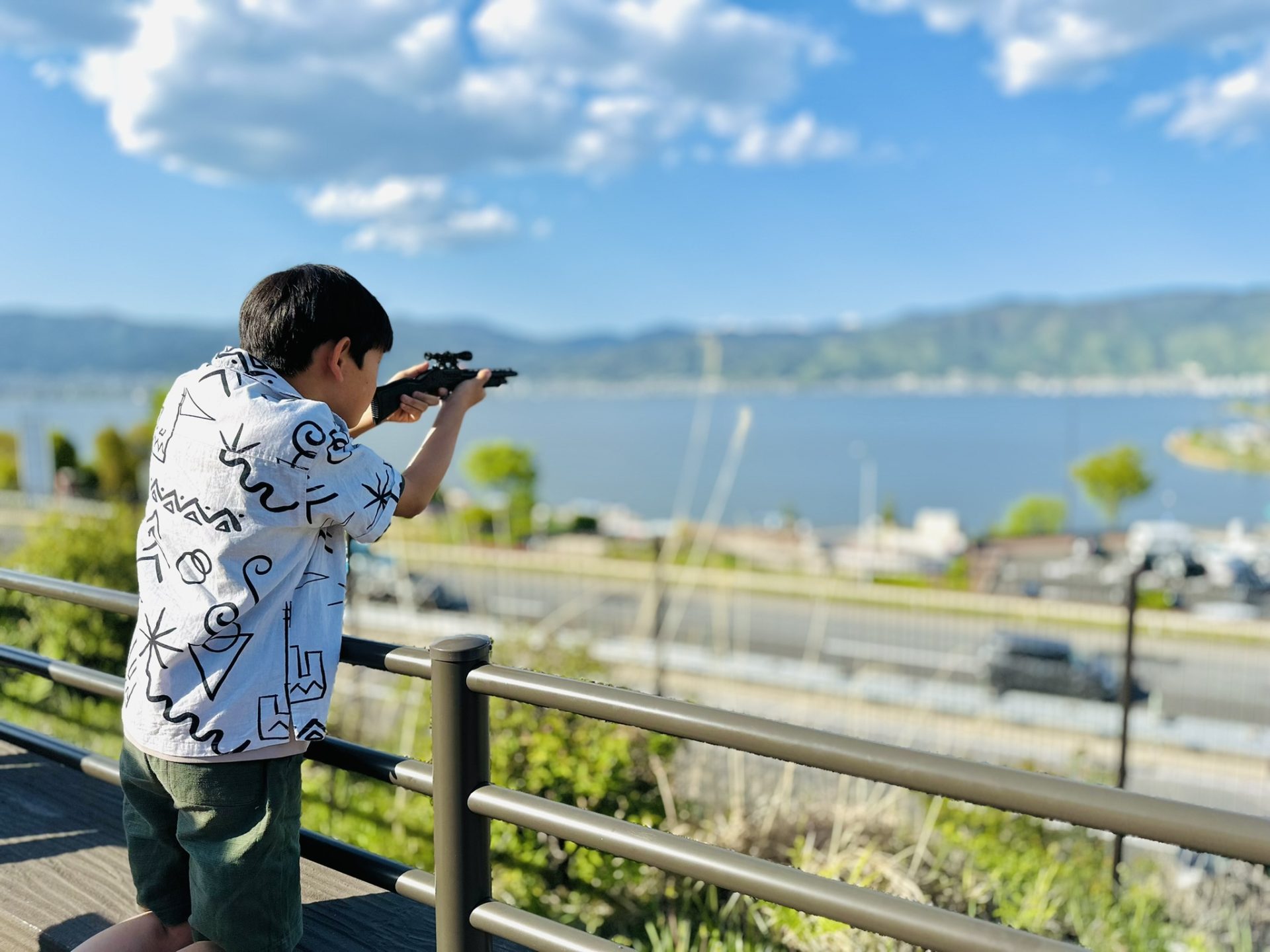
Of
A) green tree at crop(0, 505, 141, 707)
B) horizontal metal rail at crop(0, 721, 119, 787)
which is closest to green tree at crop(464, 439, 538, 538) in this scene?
green tree at crop(0, 505, 141, 707)

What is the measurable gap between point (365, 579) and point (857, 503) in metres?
95.1

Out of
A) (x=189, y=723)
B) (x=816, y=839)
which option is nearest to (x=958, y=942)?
(x=189, y=723)

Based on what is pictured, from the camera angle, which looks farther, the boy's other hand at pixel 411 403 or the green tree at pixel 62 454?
the green tree at pixel 62 454

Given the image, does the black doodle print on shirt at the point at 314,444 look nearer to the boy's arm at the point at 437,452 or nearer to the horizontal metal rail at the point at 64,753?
the boy's arm at the point at 437,452

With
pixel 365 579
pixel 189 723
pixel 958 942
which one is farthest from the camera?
pixel 365 579

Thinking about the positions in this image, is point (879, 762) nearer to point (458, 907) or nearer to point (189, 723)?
point (458, 907)

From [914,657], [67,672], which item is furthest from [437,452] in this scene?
[914,657]

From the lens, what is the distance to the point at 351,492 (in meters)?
1.67

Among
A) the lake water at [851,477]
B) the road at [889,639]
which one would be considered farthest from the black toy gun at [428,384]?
the lake water at [851,477]

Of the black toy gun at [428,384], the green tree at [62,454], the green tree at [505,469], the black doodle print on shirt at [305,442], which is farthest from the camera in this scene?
the green tree at [505,469]

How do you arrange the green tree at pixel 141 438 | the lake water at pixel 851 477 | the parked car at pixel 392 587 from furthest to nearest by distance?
the lake water at pixel 851 477
the green tree at pixel 141 438
the parked car at pixel 392 587

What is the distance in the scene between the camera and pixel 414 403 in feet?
6.49

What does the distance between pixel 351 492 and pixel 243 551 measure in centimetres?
19

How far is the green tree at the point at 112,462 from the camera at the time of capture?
1336 inches
